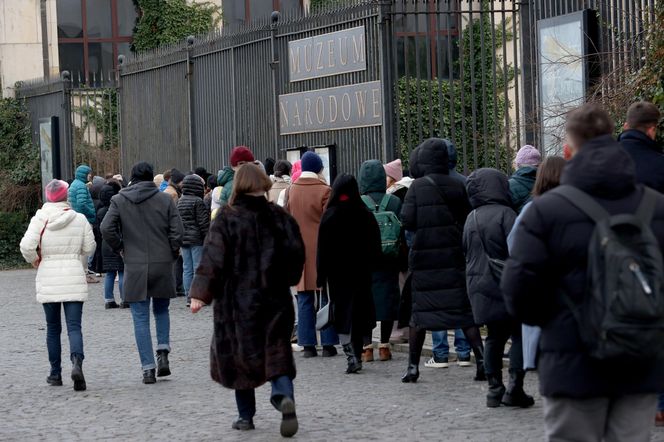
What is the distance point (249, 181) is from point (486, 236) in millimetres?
1688

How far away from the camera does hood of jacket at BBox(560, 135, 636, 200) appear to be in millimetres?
4648

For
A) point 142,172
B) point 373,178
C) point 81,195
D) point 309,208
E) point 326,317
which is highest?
point 142,172

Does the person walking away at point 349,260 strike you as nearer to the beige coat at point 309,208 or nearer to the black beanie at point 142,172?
the beige coat at point 309,208

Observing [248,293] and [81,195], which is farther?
[81,195]

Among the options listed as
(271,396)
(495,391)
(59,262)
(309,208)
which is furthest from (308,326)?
(271,396)

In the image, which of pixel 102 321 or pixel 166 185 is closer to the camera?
pixel 102 321

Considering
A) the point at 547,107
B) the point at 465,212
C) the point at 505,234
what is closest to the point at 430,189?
the point at 465,212

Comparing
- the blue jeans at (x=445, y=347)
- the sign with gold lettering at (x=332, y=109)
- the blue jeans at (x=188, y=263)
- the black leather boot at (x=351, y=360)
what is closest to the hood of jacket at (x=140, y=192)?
the black leather boot at (x=351, y=360)

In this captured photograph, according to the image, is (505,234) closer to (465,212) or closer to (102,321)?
(465,212)

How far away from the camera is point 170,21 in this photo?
31.4 m

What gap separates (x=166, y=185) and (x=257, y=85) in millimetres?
1821

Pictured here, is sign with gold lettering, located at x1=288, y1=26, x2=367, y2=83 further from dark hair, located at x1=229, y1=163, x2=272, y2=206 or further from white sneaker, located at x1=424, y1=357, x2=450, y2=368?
dark hair, located at x1=229, y1=163, x2=272, y2=206

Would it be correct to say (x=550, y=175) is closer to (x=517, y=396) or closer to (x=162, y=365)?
(x=517, y=396)

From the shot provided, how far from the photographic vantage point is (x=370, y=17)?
14.7 metres
